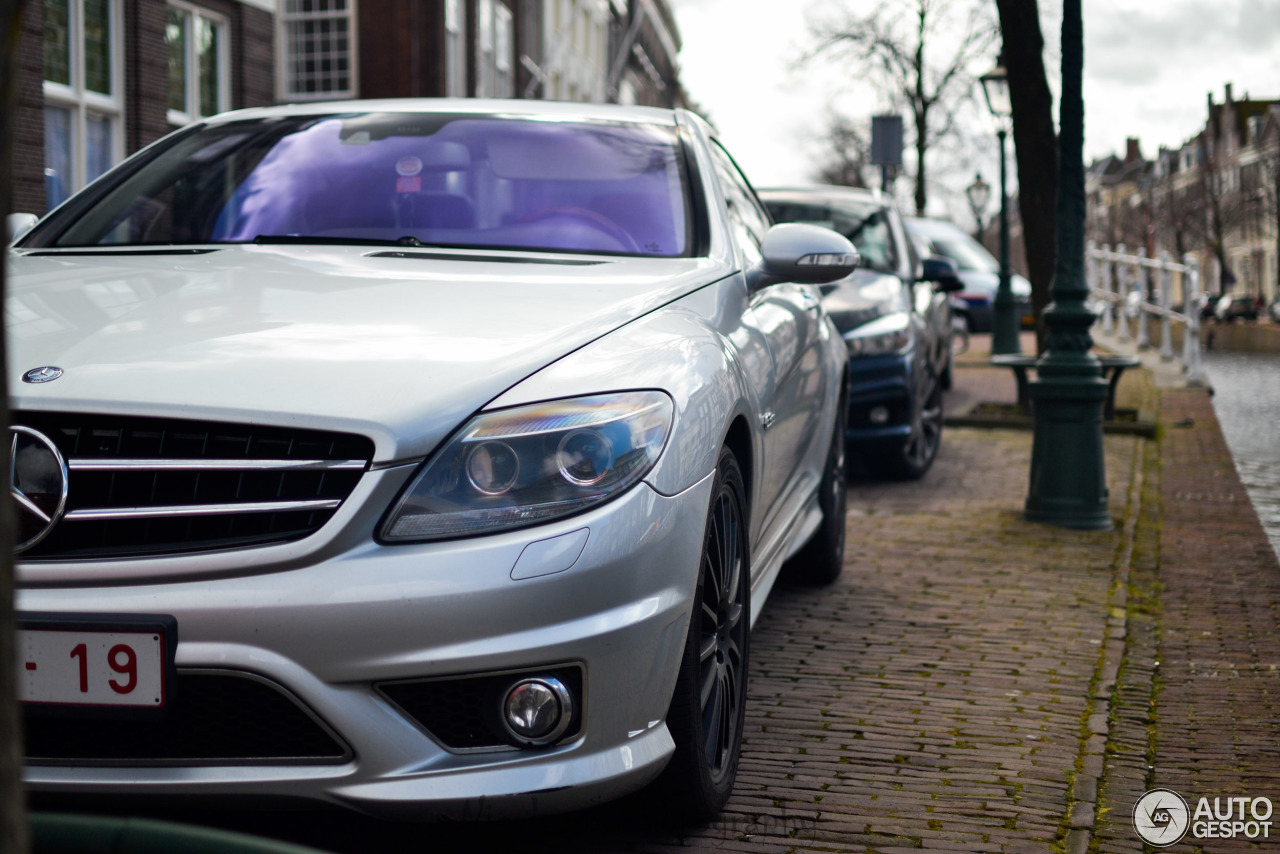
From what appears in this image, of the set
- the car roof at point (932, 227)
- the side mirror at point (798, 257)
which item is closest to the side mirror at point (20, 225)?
the side mirror at point (798, 257)

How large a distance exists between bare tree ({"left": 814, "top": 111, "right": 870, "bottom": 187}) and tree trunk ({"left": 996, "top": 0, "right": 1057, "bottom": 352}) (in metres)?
34.1

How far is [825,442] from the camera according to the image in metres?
4.82

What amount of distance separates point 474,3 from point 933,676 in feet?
76.6

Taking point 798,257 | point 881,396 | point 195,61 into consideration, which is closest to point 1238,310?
point 195,61

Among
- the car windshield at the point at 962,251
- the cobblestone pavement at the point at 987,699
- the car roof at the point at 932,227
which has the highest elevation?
the car roof at the point at 932,227

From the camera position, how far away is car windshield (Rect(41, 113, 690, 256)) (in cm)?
368

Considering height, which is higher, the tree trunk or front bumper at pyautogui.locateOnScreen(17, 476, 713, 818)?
the tree trunk

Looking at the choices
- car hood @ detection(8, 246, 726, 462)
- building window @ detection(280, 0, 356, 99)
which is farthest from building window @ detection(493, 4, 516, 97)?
car hood @ detection(8, 246, 726, 462)

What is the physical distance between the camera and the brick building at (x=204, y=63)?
13.6 meters

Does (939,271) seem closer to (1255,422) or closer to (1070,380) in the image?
(1070,380)

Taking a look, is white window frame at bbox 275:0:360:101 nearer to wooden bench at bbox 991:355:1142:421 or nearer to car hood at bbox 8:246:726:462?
wooden bench at bbox 991:355:1142:421

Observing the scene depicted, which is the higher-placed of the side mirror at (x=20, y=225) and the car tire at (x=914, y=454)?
the side mirror at (x=20, y=225)

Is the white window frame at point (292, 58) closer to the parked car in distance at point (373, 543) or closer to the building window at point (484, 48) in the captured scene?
the building window at point (484, 48)

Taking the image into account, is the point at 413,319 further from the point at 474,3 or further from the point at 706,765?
the point at 474,3
